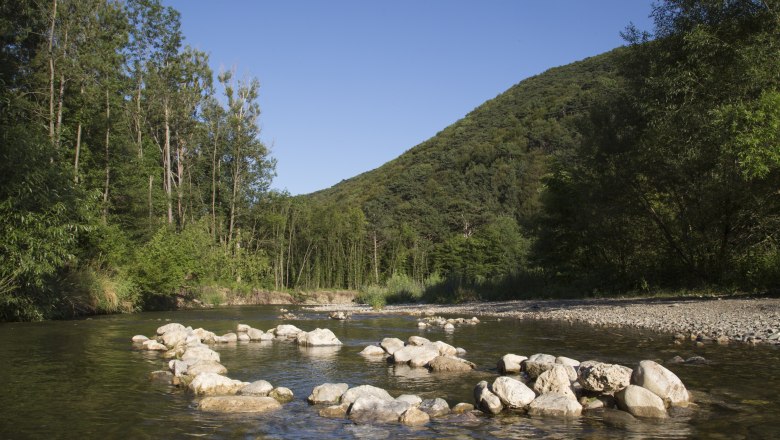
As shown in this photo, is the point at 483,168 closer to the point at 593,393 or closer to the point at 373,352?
the point at 373,352

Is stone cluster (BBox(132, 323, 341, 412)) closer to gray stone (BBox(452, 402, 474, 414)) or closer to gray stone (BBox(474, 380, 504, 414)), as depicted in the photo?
gray stone (BBox(452, 402, 474, 414))

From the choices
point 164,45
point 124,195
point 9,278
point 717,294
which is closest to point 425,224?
point 164,45

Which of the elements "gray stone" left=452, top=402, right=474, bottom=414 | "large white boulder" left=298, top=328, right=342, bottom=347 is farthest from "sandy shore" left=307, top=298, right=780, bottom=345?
"large white boulder" left=298, top=328, right=342, bottom=347

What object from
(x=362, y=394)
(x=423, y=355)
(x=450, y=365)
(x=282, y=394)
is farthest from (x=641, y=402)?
(x=282, y=394)

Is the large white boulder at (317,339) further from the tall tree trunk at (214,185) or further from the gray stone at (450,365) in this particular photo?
the tall tree trunk at (214,185)

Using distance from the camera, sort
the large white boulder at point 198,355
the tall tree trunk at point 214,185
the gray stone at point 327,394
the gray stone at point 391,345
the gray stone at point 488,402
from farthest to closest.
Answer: the tall tree trunk at point 214,185 < the gray stone at point 391,345 < the large white boulder at point 198,355 < the gray stone at point 327,394 < the gray stone at point 488,402

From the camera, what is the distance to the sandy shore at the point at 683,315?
12039 mm

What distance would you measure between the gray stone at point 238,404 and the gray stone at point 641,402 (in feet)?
14.2

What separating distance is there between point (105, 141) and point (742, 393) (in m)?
30.5

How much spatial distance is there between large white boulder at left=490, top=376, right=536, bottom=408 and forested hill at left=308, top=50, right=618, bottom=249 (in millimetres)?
57483

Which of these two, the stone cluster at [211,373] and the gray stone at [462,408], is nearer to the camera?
the gray stone at [462,408]

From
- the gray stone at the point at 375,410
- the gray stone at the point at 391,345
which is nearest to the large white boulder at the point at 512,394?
the gray stone at the point at 375,410

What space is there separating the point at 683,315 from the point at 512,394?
10758mm

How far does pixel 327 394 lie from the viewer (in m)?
7.31
